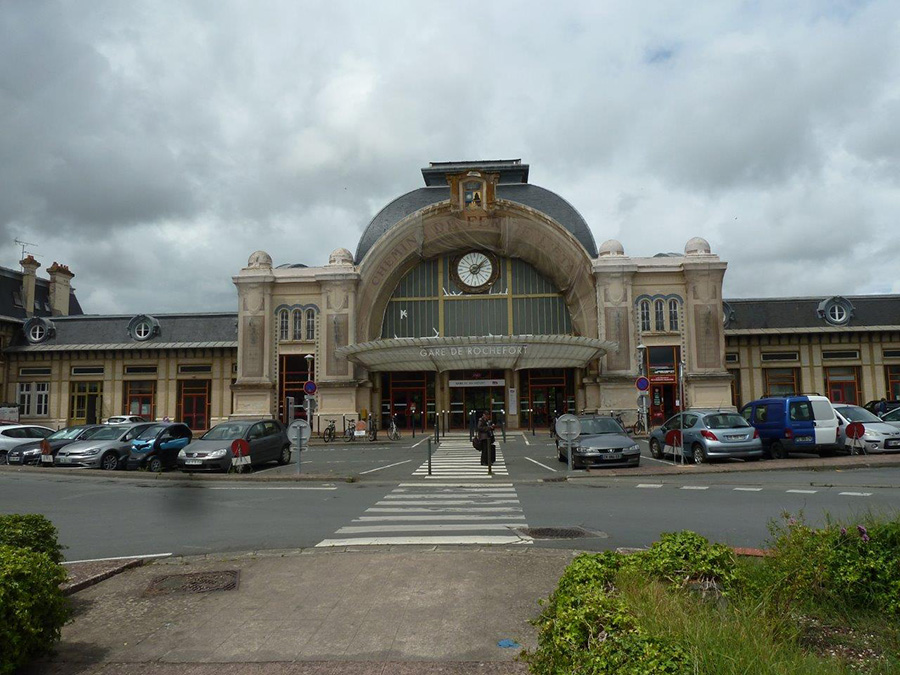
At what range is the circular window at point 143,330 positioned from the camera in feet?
139

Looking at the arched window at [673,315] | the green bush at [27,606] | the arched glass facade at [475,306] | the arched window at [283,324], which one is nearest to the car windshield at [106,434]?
the arched window at [283,324]


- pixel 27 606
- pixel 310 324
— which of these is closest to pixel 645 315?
pixel 310 324

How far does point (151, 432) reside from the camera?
2147cm

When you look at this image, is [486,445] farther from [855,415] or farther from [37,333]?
[37,333]

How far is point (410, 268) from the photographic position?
41.0 meters

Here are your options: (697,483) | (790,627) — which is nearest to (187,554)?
(790,627)

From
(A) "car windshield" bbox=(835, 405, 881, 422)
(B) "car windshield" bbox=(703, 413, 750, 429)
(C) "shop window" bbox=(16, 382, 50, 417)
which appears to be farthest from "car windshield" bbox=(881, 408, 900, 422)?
(C) "shop window" bbox=(16, 382, 50, 417)

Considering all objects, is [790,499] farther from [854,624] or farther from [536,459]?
[536,459]

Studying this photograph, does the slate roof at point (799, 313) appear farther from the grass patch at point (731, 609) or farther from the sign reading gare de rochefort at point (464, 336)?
the grass patch at point (731, 609)

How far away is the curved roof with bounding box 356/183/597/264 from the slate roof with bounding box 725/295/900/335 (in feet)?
36.5

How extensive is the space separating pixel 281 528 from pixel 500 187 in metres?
33.5

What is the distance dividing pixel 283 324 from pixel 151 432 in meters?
17.9

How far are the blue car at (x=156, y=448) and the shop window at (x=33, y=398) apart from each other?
84.9 feet

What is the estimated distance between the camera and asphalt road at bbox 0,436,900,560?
905 cm
